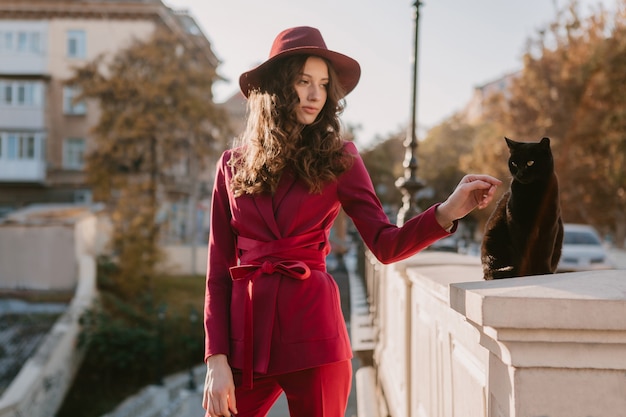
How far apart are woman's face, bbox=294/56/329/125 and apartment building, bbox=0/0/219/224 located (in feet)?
103

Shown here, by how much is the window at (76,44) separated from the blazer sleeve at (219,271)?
3353 centimetres

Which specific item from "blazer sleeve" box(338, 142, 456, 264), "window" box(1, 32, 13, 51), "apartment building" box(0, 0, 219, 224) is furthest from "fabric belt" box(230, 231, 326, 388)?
"window" box(1, 32, 13, 51)

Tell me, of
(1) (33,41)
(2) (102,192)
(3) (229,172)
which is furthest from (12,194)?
(3) (229,172)

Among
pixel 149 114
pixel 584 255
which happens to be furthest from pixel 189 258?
pixel 584 255

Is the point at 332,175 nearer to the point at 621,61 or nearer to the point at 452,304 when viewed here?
the point at 452,304

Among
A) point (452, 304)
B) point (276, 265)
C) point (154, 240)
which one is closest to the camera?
point (452, 304)

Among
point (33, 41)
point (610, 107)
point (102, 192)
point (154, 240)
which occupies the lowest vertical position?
point (154, 240)

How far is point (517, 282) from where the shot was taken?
1631mm

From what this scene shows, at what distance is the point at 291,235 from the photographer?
2236mm

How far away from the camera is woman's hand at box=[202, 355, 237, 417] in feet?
6.97

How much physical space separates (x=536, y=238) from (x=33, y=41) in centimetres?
3577

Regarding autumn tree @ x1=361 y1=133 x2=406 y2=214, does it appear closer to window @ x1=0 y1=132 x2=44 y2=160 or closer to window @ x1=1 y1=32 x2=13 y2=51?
window @ x1=0 y1=132 x2=44 y2=160

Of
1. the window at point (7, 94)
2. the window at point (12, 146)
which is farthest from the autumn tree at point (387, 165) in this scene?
the window at point (7, 94)

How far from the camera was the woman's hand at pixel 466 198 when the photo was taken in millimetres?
2061
